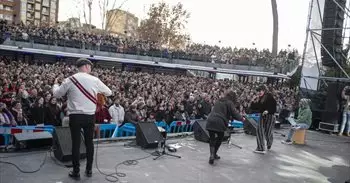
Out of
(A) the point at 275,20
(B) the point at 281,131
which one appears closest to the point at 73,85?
(B) the point at 281,131

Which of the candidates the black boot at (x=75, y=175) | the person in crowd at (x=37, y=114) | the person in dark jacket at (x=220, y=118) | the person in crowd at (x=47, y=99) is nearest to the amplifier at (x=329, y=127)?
the person in dark jacket at (x=220, y=118)

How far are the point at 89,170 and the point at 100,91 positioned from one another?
46.6 inches

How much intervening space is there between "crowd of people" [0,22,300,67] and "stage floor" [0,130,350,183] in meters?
23.0

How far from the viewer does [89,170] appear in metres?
4.71

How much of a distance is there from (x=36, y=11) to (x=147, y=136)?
82.7 metres

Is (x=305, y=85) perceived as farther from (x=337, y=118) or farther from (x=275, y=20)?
(x=275, y=20)

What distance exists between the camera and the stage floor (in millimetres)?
4812

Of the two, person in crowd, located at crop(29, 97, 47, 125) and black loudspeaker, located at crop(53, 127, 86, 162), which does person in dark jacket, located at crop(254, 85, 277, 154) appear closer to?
black loudspeaker, located at crop(53, 127, 86, 162)

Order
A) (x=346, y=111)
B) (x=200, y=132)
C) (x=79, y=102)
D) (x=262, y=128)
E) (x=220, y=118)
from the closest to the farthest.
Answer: (x=79, y=102) → (x=220, y=118) → (x=262, y=128) → (x=200, y=132) → (x=346, y=111)

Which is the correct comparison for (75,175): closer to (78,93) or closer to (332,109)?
(78,93)

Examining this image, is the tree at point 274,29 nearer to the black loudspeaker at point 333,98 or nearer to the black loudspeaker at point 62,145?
the black loudspeaker at point 333,98

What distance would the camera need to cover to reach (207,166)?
236 inches

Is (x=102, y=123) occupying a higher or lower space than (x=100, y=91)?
lower

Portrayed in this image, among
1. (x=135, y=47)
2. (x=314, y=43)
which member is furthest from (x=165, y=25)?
(x=314, y=43)
